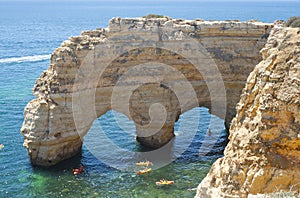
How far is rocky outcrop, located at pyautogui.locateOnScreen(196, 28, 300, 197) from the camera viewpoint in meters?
13.2

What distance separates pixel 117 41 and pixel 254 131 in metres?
18.9

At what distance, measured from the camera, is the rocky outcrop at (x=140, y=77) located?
97.9 feet

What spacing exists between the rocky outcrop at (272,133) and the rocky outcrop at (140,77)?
17.8 metres

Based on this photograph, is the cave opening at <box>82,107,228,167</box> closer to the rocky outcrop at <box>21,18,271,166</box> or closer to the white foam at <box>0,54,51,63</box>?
the rocky outcrop at <box>21,18,271,166</box>

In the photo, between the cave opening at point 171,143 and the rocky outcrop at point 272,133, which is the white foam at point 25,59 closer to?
the cave opening at point 171,143

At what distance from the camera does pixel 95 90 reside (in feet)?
102

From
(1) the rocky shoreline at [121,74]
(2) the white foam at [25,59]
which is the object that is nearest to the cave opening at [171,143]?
(1) the rocky shoreline at [121,74]

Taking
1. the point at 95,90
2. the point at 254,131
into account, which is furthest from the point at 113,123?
the point at 254,131

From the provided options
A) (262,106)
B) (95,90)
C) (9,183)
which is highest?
(262,106)

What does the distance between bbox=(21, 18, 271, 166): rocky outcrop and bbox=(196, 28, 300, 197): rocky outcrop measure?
1782 centimetres

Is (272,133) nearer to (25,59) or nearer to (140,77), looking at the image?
(140,77)

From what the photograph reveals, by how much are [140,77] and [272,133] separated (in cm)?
1953

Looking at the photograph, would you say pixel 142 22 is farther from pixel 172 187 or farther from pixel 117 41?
pixel 172 187

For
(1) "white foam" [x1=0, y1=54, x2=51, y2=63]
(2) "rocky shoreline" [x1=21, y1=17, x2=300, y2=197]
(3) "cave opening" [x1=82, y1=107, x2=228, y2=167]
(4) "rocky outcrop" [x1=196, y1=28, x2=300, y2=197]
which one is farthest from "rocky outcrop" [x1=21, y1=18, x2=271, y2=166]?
(1) "white foam" [x1=0, y1=54, x2=51, y2=63]
